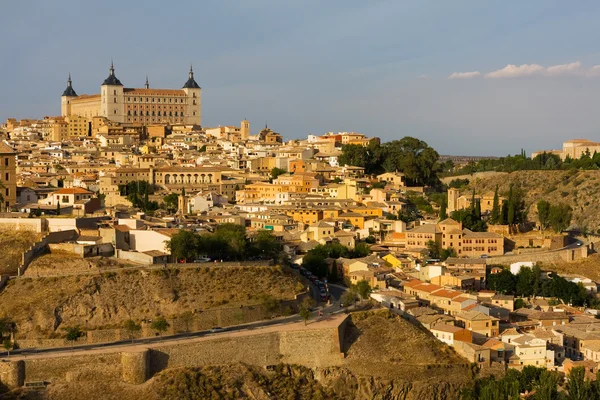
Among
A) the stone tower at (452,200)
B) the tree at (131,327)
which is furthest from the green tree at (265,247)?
the stone tower at (452,200)

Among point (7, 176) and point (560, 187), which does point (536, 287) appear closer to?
point (7, 176)

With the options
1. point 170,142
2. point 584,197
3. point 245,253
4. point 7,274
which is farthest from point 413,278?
point 170,142

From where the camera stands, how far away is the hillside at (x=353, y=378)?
29078mm

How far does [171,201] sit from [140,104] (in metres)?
44.2

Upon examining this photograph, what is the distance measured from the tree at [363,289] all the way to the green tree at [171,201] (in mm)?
18621

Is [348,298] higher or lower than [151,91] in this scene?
lower

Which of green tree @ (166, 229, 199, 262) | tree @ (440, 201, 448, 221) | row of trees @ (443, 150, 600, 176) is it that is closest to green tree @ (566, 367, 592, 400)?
green tree @ (166, 229, 199, 262)

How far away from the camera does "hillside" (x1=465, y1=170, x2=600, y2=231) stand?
6556 cm

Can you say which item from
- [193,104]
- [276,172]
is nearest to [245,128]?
[193,104]

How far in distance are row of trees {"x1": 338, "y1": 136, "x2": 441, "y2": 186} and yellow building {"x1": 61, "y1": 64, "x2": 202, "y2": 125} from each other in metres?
33.8

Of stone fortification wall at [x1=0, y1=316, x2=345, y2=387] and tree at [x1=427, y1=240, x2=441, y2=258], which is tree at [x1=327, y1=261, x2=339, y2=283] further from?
stone fortification wall at [x1=0, y1=316, x2=345, y2=387]

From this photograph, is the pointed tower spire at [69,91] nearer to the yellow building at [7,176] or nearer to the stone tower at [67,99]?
the stone tower at [67,99]

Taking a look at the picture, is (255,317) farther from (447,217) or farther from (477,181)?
(477,181)

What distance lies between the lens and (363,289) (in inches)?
1471
